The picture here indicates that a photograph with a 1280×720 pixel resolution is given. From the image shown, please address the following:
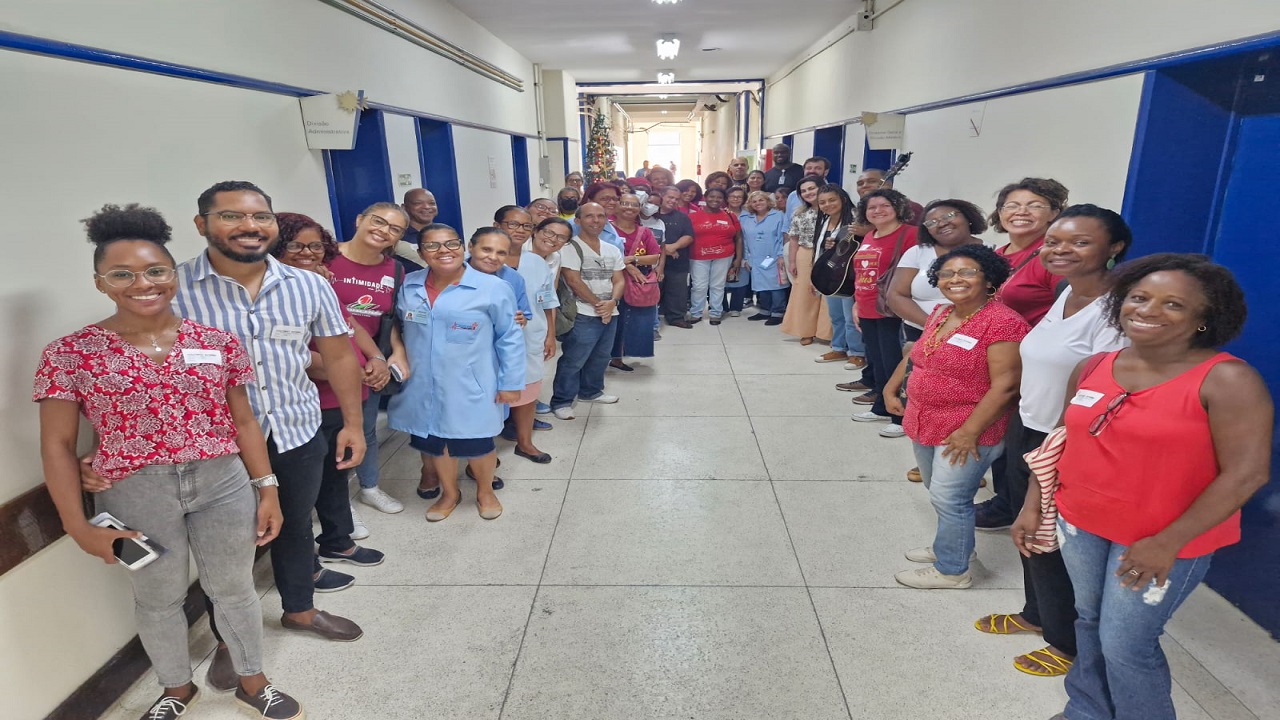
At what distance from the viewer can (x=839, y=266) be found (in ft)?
15.2

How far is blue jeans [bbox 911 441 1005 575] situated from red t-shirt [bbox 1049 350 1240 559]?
64cm

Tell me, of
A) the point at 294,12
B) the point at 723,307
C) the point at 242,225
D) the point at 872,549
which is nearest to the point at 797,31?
the point at 723,307

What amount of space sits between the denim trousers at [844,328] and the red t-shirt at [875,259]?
3.22 feet

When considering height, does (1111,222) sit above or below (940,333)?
above

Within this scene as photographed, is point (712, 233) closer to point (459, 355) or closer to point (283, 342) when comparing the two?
point (459, 355)

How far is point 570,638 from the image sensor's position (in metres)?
2.32

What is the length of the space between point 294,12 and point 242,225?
7.88 feet

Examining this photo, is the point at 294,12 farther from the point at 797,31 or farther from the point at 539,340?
the point at 797,31

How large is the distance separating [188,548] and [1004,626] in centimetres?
267

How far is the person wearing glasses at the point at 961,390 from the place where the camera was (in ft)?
7.18

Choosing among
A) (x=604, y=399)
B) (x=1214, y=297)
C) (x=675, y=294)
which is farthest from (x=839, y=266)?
(x=1214, y=297)

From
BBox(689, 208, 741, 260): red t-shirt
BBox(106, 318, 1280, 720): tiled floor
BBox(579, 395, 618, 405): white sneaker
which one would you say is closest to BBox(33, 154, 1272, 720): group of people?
BBox(106, 318, 1280, 720): tiled floor

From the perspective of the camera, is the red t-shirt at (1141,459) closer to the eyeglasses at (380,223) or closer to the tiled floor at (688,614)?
the tiled floor at (688,614)

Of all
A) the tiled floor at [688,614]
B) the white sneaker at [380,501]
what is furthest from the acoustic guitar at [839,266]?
the white sneaker at [380,501]
